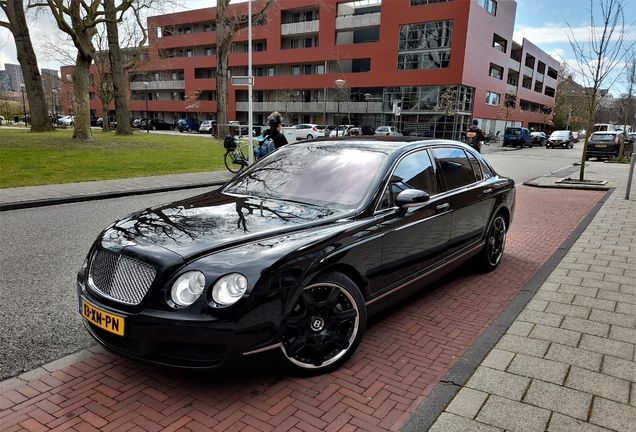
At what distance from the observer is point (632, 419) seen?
8.34ft

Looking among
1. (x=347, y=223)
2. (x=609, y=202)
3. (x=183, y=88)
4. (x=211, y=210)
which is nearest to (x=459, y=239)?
(x=347, y=223)

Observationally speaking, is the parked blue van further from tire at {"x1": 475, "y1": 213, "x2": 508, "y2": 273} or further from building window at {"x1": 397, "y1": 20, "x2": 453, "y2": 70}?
tire at {"x1": 475, "y1": 213, "x2": 508, "y2": 273}

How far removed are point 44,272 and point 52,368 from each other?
2277 mm

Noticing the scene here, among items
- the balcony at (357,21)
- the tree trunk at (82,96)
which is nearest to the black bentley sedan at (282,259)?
the tree trunk at (82,96)

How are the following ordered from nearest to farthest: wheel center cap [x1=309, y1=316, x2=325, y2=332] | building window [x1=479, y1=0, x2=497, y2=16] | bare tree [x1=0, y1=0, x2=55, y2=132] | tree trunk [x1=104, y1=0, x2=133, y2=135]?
wheel center cap [x1=309, y1=316, x2=325, y2=332], bare tree [x1=0, y1=0, x2=55, y2=132], tree trunk [x1=104, y1=0, x2=133, y2=135], building window [x1=479, y1=0, x2=497, y2=16]

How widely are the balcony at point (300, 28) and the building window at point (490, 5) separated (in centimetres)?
1815

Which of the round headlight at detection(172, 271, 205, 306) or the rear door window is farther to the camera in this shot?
the rear door window

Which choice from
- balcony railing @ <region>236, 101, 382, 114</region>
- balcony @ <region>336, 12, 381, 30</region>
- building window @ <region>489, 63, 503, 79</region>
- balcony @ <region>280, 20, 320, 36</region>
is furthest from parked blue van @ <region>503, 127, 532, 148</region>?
balcony @ <region>280, 20, 320, 36</region>

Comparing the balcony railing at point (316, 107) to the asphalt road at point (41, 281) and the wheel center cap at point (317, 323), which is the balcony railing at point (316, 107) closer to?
the asphalt road at point (41, 281)

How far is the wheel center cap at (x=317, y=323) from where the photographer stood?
292cm

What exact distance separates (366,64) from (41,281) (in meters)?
50.3

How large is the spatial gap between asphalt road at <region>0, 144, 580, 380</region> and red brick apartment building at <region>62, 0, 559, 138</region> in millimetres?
29140

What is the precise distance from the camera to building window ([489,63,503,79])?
52031 millimetres

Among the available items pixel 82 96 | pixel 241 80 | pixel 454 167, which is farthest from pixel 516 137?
A: pixel 454 167
